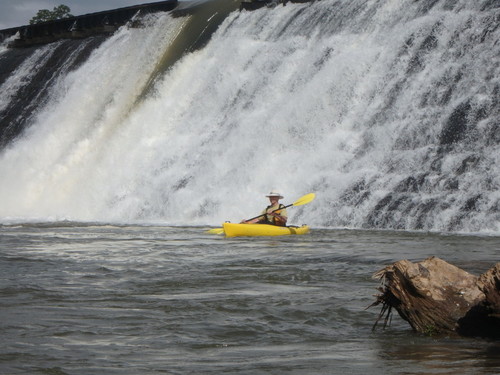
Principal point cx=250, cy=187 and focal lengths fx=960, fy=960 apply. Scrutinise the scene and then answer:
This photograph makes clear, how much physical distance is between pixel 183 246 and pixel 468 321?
7618 mm

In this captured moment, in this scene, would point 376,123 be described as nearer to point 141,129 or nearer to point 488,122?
point 488,122

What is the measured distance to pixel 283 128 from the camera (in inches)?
816

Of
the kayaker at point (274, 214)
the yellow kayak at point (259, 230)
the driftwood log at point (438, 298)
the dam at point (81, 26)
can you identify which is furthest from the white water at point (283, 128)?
the driftwood log at point (438, 298)

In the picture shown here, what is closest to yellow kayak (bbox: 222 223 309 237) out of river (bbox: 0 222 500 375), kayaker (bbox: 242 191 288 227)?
kayaker (bbox: 242 191 288 227)

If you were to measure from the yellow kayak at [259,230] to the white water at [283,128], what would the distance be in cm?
190

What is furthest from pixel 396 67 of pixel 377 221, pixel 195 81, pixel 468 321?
pixel 468 321

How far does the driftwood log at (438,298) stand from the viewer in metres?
5.96

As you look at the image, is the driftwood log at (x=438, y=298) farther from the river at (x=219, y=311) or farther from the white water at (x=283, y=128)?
the white water at (x=283, y=128)

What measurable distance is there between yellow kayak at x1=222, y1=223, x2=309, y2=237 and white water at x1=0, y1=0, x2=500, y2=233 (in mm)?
1905

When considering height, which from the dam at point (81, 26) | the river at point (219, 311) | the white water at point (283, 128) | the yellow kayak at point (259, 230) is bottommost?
the river at point (219, 311)

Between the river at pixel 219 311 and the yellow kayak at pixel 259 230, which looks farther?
the yellow kayak at pixel 259 230

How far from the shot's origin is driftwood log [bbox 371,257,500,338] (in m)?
5.96

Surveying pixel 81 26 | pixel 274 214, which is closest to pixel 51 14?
pixel 81 26

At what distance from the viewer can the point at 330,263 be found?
1060 cm
